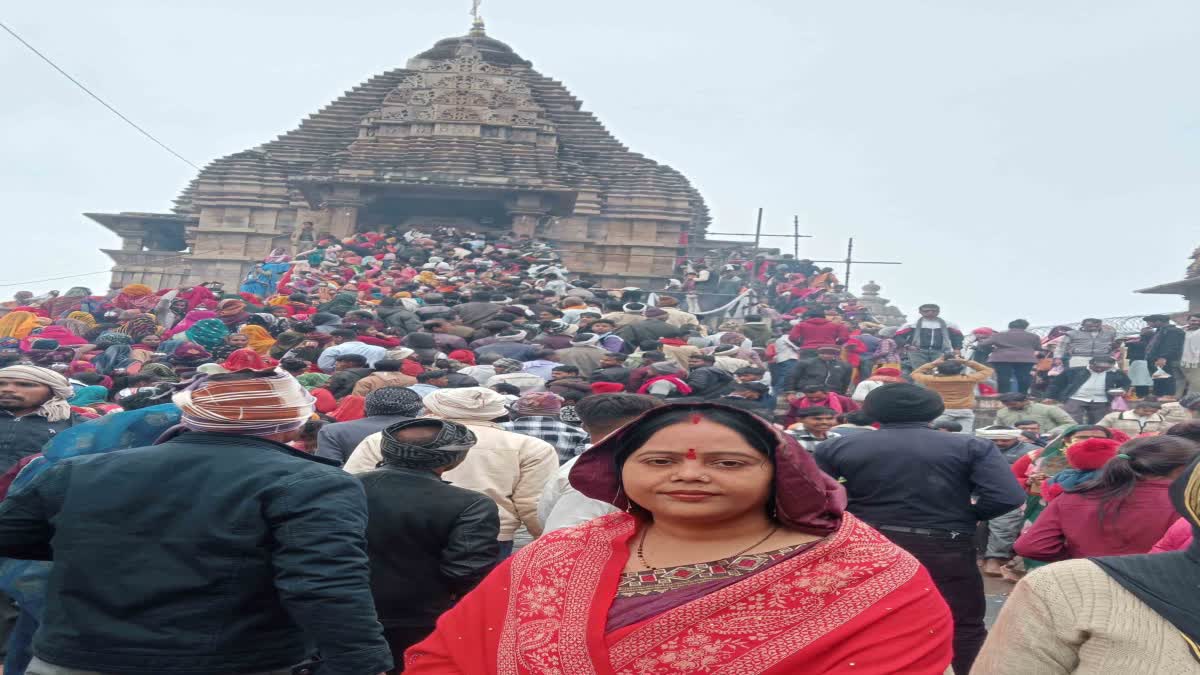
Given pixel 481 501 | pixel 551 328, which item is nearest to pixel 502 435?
pixel 481 501

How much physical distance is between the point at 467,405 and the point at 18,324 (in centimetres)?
1252

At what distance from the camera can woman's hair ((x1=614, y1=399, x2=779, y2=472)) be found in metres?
2.21

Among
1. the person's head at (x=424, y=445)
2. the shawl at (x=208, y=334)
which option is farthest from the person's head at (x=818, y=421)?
the shawl at (x=208, y=334)

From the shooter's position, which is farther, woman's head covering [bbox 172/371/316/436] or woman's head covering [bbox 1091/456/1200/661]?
woman's head covering [bbox 172/371/316/436]

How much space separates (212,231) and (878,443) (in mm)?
25902

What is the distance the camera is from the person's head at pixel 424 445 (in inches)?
146

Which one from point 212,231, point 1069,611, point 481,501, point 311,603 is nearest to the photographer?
point 1069,611

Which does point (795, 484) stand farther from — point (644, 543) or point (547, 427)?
point (547, 427)

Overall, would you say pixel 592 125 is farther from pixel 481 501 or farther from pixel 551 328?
pixel 481 501

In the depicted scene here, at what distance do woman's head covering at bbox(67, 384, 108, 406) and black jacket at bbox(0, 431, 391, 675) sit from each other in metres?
5.11

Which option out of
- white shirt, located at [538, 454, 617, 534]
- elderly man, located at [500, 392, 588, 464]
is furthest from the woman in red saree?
elderly man, located at [500, 392, 588, 464]

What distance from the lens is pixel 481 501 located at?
3.69 m

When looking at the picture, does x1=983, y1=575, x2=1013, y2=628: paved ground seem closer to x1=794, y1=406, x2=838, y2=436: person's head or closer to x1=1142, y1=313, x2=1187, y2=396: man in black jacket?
x1=794, y1=406, x2=838, y2=436: person's head

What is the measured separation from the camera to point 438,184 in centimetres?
2483
